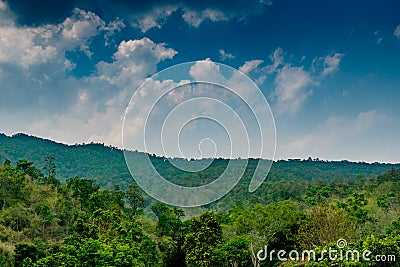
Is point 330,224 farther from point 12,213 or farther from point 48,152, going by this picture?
point 48,152

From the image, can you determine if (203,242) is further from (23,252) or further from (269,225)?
(23,252)

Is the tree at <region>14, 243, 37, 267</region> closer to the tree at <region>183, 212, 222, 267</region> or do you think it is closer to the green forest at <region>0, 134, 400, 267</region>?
the green forest at <region>0, 134, 400, 267</region>

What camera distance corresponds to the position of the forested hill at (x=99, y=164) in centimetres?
7319

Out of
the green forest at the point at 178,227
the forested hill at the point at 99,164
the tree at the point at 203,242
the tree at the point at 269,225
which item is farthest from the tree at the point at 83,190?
the forested hill at the point at 99,164

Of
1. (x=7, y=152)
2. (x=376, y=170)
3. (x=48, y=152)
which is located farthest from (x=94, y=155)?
(x=376, y=170)

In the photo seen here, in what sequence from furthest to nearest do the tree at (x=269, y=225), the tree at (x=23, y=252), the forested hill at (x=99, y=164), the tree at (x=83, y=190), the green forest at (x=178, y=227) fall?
the forested hill at (x=99, y=164)
the tree at (x=83, y=190)
the tree at (x=269, y=225)
the tree at (x=23, y=252)
the green forest at (x=178, y=227)

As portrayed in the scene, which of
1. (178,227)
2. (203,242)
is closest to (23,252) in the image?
(203,242)

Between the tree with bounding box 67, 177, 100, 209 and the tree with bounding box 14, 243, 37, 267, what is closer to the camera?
the tree with bounding box 14, 243, 37, 267

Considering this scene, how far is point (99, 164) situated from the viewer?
263ft

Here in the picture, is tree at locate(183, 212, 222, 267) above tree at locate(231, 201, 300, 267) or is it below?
below

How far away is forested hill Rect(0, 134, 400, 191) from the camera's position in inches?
2881

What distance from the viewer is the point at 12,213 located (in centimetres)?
2839

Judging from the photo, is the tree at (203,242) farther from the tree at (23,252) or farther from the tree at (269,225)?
the tree at (23,252)

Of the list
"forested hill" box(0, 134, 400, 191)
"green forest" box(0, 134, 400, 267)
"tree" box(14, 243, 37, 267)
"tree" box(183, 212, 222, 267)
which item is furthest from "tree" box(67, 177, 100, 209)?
"forested hill" box(0, 134, 400, 191)
